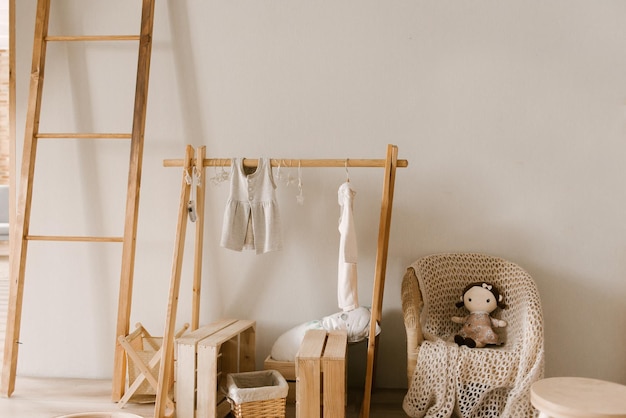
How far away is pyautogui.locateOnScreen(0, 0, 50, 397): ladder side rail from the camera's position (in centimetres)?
279

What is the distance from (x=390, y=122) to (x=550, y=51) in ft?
2.71

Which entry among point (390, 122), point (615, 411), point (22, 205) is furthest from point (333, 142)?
point (615, 411)

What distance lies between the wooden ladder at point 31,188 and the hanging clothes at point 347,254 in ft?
3.29

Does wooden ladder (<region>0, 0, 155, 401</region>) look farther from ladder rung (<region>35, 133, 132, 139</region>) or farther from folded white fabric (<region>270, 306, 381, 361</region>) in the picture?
folded white fabric (<region>270, 306, 381, 361</region>)

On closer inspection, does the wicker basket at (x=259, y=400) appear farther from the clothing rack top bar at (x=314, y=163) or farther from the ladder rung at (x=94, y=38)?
the ladder rung at (x=94, y=38)

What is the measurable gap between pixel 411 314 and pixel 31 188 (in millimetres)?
1861

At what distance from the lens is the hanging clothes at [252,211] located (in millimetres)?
2525

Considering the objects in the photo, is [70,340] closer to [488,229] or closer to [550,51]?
[488,229]

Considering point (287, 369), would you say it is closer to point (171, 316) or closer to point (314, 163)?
point (171, 316)

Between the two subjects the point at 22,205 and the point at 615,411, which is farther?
the point at 22,205

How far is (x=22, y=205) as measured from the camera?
2.82 metres

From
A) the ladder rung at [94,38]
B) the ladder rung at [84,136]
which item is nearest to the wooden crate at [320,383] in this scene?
the ladder rung at [84,136]

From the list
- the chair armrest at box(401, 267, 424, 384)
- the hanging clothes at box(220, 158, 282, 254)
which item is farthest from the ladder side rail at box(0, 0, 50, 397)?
the chair armrest at box(401, 267, 424, 384)

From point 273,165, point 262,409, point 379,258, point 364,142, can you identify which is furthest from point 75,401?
point 364,142
